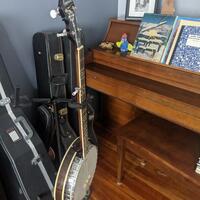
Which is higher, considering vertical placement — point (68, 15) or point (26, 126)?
point (68, 15)

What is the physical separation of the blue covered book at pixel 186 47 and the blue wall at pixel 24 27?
78 cm

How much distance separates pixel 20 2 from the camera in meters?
1.43

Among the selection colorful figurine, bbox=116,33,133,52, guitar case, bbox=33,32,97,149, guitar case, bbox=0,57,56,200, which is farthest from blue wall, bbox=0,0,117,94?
colorful figurine, bbox=116,33,133,52

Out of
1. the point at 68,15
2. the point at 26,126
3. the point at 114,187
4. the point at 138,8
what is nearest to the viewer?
the point at 68,15

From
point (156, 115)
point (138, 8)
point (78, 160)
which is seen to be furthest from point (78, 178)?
point (138, 8)

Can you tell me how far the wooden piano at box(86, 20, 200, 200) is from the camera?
124 cm

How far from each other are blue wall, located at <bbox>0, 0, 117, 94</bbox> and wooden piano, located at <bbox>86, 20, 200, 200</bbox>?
33cm

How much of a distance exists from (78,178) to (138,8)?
4.22 ft

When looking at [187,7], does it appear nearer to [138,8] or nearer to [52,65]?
[138,8]

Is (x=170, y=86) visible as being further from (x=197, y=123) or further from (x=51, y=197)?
(x=51, y=197)

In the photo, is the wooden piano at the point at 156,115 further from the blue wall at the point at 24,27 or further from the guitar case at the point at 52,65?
the blue wall at the point at 24,27

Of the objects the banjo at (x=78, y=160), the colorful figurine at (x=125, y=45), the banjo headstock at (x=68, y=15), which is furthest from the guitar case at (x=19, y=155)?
the colorful figurine at (x=125, y=45)

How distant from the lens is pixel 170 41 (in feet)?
A: 4.58

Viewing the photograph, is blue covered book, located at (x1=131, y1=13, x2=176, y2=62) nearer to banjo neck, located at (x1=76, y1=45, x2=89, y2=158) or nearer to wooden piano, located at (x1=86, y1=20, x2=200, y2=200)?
wooden piano, located at (x1=86, y1=20, x2=200, y2=200)
